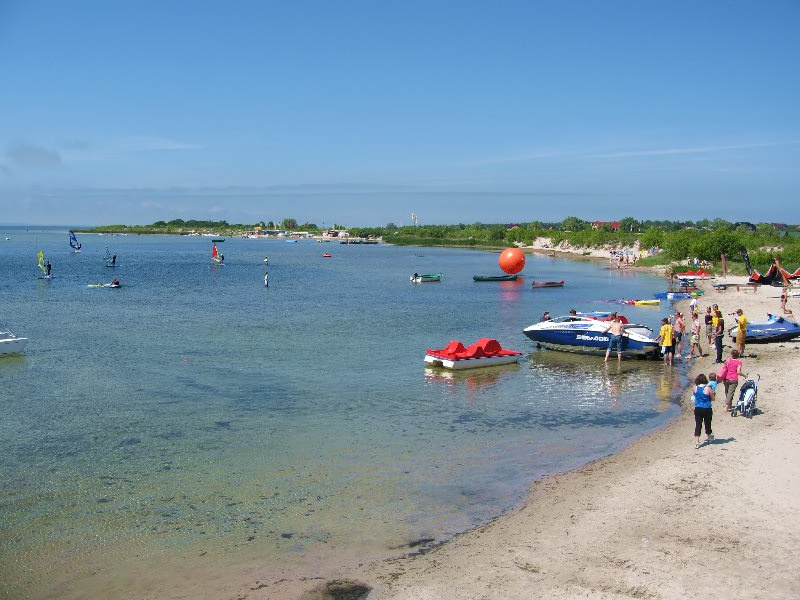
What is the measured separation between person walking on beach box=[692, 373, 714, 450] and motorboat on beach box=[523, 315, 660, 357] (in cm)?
1257

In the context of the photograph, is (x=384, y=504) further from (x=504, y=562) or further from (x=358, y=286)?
(x=358, y=286)

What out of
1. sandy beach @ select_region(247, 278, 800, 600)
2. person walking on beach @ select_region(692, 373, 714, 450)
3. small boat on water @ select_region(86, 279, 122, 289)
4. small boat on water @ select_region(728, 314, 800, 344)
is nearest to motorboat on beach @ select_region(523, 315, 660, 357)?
small boat on water @ select_region(728, 314, 800, 344)

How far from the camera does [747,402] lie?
18.2 m

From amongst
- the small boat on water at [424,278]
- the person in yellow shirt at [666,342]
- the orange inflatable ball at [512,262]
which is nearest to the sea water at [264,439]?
the person in yellow shirt at [666,342]

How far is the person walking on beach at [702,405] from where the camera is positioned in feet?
51.1

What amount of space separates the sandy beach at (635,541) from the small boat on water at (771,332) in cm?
1386

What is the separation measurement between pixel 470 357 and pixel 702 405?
1236 cm

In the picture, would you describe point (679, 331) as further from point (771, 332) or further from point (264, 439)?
point (264, 439)

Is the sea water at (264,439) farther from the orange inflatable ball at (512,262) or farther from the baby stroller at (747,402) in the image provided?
the orange inflatable ball at (512,262)

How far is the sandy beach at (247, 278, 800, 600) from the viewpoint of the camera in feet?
34.1

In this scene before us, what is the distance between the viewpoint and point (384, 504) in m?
14.4

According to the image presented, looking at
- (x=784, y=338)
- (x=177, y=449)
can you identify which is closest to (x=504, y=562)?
(x=177, y=449)

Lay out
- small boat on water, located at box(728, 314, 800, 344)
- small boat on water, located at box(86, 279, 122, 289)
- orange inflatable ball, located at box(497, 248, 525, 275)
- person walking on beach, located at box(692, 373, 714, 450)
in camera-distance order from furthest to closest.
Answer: orange inflatable ball, located at box(497, 248, 525, 275) → small boat on water, located at box(86, 279, 122, 289) → small boat on water, located at box(728, 314, 800, 344) → person walking on beach, located at box(692, 373, 714, 450)

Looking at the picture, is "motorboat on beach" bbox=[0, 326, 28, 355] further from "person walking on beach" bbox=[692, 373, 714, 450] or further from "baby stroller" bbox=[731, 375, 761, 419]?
"baby stroller" bbox=[731, 375, 761, 419]
